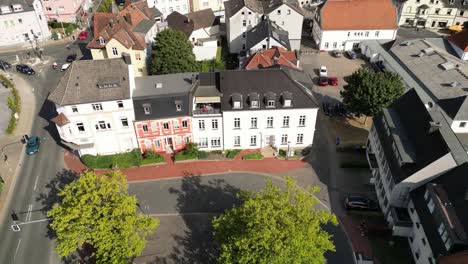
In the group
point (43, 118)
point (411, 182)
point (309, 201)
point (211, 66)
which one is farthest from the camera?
point (211, 66)

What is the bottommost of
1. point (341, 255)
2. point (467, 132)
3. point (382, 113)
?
point (341, 255)

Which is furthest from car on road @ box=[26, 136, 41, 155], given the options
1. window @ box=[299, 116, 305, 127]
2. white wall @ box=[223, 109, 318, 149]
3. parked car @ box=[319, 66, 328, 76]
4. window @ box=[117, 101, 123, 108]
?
parked car @ box=[319, 66, 328, 76]

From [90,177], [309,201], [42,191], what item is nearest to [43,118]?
[42,191]

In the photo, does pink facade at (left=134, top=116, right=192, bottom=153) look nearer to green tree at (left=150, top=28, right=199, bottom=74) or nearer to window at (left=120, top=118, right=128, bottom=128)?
window at (left=120, top=118, right=128, bottom=128)

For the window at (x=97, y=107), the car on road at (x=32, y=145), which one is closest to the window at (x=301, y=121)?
the window at (x=97, y=107)

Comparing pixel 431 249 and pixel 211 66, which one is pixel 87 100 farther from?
pixel 431 249

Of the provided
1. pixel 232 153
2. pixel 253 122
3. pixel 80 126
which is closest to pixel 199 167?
pixel 232 153

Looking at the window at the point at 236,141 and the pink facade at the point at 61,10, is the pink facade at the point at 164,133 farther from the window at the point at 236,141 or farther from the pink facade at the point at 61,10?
the pink facade at the point at 61,10

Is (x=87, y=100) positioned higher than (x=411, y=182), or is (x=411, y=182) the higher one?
(x=87, y=100)
